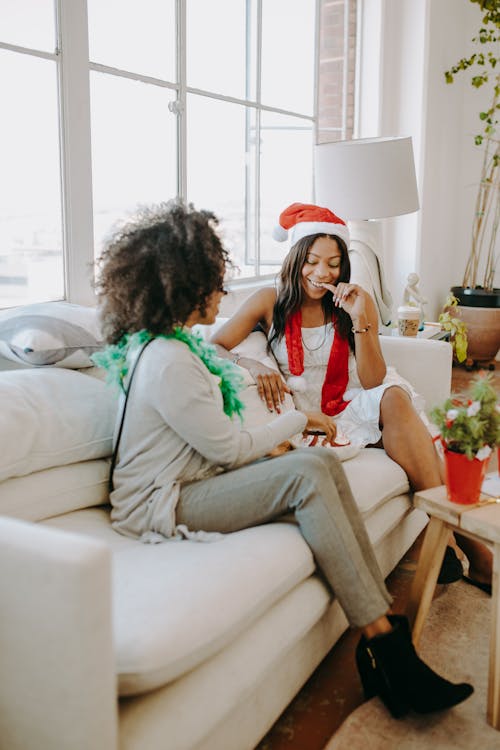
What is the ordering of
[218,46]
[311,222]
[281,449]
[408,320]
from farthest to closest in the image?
1. [218,46]
2. [408,320]
3. [311,222]
4. [281,449]

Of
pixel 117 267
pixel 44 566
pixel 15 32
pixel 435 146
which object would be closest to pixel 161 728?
pixel 44 566

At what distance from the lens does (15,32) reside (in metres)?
2.14

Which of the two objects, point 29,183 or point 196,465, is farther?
point 29,183

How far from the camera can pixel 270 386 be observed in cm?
225

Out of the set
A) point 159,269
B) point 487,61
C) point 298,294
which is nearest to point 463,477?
point 159,269

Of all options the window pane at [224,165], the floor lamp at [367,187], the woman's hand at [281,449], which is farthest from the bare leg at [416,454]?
the window pane at [224,165]

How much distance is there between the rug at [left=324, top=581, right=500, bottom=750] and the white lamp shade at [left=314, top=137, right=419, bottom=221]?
168cm

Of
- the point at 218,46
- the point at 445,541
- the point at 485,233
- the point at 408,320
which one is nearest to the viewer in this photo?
the point at 445,541

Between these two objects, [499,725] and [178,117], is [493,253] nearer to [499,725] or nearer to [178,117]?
[178,117]

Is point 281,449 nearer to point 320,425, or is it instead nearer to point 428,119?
point 320,425

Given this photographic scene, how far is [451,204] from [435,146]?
63cm

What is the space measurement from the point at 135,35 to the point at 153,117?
0.29 metres

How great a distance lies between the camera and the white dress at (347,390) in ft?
7.45

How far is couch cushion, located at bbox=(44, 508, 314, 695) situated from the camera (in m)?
1.16
